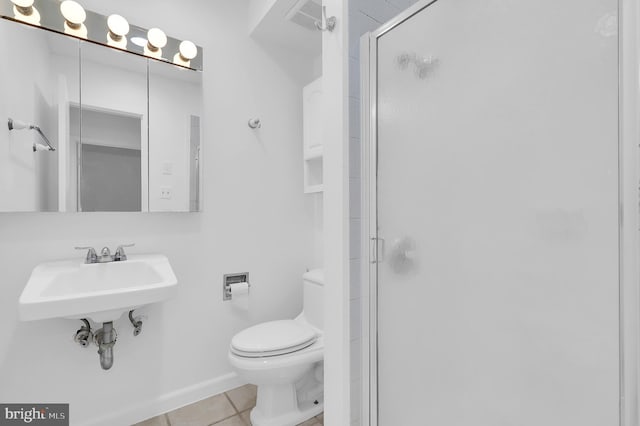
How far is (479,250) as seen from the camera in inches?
32.2

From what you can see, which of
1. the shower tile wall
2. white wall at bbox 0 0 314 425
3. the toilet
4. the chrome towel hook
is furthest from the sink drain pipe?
the chrome towel hook

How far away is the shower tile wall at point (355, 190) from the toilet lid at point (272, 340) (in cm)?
45

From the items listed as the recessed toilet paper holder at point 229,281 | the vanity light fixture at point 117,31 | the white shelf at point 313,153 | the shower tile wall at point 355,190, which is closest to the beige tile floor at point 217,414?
the recessed toilet paper holder at point 229,281

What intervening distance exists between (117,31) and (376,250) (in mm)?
1624

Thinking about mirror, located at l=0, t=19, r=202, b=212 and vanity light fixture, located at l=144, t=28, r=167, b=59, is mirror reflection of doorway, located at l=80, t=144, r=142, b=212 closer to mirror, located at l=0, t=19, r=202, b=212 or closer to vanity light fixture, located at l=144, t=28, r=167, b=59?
mirror, located at l=0, t=19, r=202, b=212

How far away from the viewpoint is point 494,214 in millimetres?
784

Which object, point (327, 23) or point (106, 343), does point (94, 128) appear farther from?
point (327, 23)

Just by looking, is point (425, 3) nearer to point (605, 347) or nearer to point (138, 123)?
point (605, 347)

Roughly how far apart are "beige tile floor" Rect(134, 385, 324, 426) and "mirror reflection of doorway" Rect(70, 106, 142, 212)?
1108mm

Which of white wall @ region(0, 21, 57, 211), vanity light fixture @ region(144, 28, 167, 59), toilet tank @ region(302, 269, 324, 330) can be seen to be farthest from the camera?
toilet tank @ region(302, 269, 324, 330)

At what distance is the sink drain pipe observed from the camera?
1416mm

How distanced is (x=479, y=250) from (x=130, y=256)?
1583 mm

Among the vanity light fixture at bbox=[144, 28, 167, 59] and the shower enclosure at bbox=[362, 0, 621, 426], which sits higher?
the vanity light fixture at bbox=[144, 28, 167, 59]


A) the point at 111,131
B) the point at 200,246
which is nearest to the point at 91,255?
the point at 200,246
